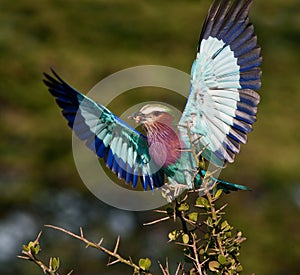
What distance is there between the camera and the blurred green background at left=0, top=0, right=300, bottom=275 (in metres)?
5.70

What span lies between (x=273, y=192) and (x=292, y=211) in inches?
7.6

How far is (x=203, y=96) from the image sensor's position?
2410mm

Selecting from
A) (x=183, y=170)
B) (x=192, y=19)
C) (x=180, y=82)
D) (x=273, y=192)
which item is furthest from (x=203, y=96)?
(x=192, y=19)

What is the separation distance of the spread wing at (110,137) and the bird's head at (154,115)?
7cm

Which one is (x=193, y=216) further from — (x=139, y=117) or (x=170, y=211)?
(x=139, y=117)

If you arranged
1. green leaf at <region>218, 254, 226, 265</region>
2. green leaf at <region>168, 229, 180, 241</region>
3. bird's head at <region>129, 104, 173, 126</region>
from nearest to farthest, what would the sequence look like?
green leaf at <region>218, 254, 226, 265</region>
green leaf at <region>168, 229, 180, 241</region>
bird's head at <region>129, 104, 173, 126</region>

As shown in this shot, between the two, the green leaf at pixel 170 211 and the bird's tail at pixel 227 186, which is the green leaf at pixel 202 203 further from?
the bird's tail at pixel 227 186

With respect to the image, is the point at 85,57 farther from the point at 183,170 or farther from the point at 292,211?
the point at 183,170

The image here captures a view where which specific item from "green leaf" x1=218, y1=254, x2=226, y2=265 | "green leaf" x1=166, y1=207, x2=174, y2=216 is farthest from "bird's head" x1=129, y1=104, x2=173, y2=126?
"green leaf" x1=218, y1=254, x2=226, y2=265

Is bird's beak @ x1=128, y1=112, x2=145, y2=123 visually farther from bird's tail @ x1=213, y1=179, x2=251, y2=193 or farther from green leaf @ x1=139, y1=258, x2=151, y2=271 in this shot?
green leaf @ x1=139, y1=258, x2=151, y2=271

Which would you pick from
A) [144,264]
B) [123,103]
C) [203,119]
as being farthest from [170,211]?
[123,103]

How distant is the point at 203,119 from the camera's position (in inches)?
94.8

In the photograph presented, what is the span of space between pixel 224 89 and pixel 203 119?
114 millimetres

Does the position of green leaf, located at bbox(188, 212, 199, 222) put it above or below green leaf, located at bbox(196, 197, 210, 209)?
below
